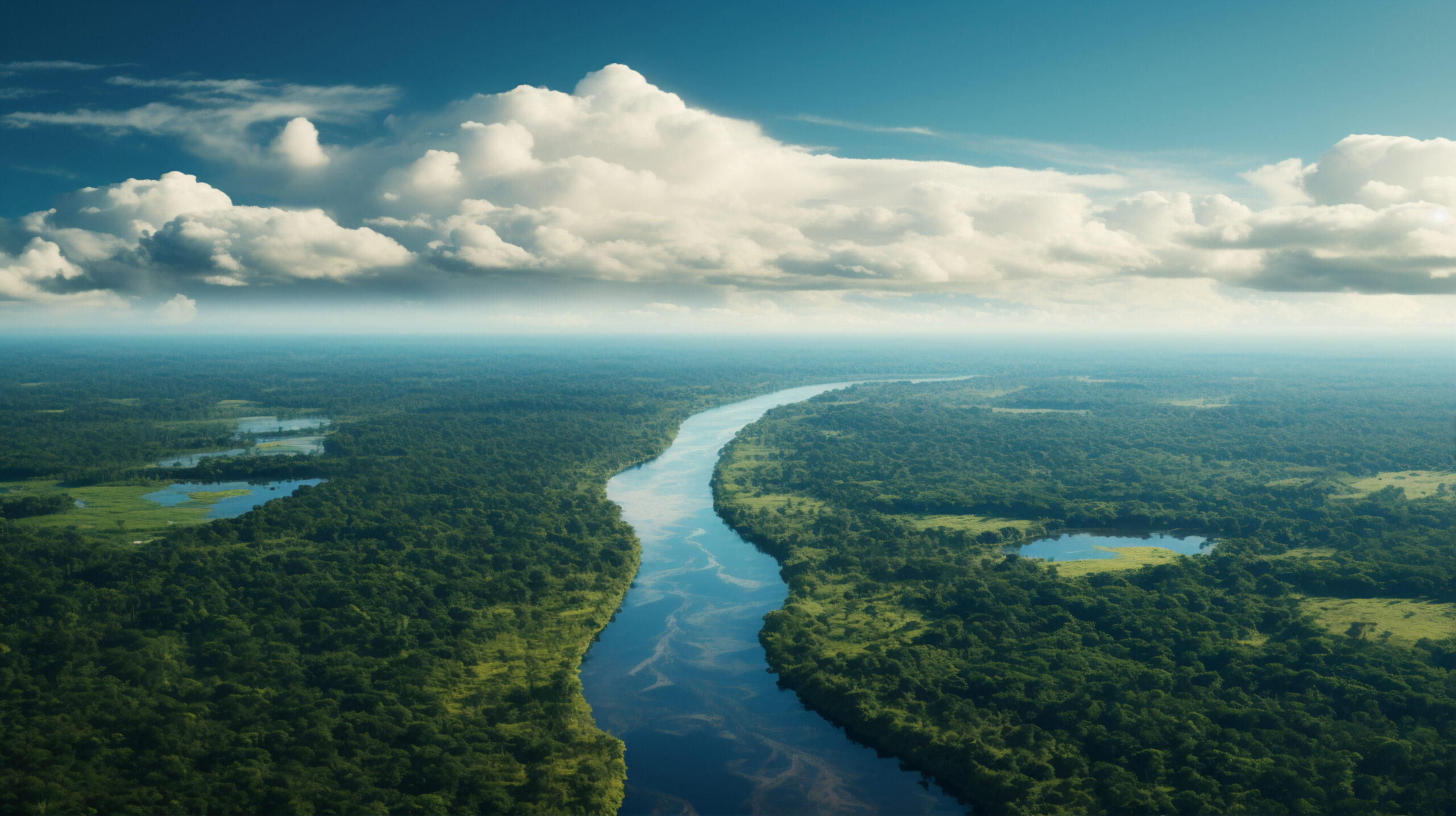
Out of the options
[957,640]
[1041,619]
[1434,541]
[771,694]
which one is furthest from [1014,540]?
[771,694]

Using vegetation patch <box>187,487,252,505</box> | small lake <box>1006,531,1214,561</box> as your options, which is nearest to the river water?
small lake <box>1006,531,1214,561</box>

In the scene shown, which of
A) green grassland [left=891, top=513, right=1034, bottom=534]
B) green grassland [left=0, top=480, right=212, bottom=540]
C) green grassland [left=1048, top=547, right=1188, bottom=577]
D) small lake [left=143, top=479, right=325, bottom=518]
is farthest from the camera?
small lake [left=143, top=479, right=325, bottom=518]

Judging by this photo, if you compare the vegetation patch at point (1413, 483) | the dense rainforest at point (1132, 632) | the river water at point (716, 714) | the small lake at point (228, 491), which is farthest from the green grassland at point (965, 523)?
the small lake at point (228, 491)

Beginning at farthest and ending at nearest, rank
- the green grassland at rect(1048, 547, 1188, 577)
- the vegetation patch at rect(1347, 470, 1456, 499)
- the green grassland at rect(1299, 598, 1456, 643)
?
the vegetation patch at rect(1347, 470, 1456, 499)
the green grassland at rect(1048, 547, 1188, 577)
the green grassland at rect(1299, 598, 1456, 643)

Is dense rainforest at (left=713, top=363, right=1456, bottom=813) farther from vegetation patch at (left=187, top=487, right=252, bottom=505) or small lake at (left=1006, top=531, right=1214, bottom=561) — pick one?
vegetation patch at (left=187, top=487, right=252, bottom=505)

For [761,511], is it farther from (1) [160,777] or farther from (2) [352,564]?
(1) [160,777]

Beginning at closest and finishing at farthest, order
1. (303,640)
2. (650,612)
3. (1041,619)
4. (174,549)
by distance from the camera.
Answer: (303,640) < (1041,619) < (650,612) < (174,549)

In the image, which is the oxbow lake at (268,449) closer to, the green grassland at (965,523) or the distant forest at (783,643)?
the distant forest at (783,643)

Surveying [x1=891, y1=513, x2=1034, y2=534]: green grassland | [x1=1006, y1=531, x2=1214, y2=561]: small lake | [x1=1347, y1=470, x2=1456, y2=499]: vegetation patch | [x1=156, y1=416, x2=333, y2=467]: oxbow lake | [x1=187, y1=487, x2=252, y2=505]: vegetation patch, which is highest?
[x1=156, y1=416, x2=333, y2=467]: oxbow lake
